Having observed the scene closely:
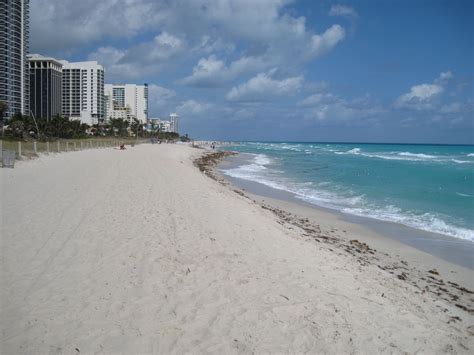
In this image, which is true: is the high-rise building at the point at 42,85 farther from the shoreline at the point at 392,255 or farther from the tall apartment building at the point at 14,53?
the shoreline at the point at 392,255

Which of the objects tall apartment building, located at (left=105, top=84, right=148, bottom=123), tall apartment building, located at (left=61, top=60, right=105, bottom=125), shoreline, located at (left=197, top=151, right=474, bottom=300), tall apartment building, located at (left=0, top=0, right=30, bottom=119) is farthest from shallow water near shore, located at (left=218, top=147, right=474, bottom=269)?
tall apartment building, located at (left=105, top=84, right=148, bottom=123)

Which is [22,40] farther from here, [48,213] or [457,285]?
[457,285]

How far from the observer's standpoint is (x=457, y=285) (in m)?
6.63

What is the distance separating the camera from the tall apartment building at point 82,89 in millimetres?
113250

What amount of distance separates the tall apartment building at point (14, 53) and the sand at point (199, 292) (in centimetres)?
8547

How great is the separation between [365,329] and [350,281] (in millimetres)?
1506

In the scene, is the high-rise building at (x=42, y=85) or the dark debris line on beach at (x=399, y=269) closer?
the dark debris line on beach at (x=399, y=269)

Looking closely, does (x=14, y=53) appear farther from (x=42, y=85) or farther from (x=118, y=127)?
(x=118, y=127)

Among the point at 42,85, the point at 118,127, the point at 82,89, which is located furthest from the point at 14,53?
the point at 82,89

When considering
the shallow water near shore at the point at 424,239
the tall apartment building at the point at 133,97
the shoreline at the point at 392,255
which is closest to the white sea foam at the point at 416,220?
the shallow water near shore at the point at 424,239

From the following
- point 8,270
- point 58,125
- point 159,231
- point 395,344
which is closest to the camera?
point 395,344

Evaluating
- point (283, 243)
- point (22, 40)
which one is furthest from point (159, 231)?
point (22, 40)

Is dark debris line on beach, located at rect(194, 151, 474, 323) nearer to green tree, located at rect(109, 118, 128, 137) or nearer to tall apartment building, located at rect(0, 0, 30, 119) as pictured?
tall apartment building, located at rect(0, 0, 30, 119)

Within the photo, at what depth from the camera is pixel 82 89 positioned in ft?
373
